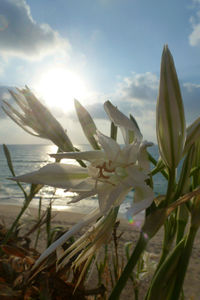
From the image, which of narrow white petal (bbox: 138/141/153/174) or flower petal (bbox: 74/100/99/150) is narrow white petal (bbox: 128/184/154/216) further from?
flower petal (bbox: 74/100/99/150)

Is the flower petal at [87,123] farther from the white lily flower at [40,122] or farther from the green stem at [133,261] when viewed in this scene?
the green stem at [133,261]

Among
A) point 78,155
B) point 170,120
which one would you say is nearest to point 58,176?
point 78,155

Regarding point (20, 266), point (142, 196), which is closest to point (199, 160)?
point (142, 196)

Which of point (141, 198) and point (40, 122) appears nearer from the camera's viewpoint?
point (141, 198)

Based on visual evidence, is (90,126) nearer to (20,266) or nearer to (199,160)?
(199,160)

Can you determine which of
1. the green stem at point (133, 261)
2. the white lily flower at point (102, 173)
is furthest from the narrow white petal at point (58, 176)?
the green stem at point (133, 261)

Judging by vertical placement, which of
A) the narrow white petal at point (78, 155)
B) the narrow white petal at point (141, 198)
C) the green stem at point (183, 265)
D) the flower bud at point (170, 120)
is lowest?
the green stem at point (183, 265)

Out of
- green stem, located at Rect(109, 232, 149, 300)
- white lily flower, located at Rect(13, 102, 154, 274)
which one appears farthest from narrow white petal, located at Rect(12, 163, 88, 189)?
green stem, located at Rect(109, 232, 149, 300)

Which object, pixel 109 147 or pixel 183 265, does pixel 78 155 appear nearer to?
pixel 109 147
